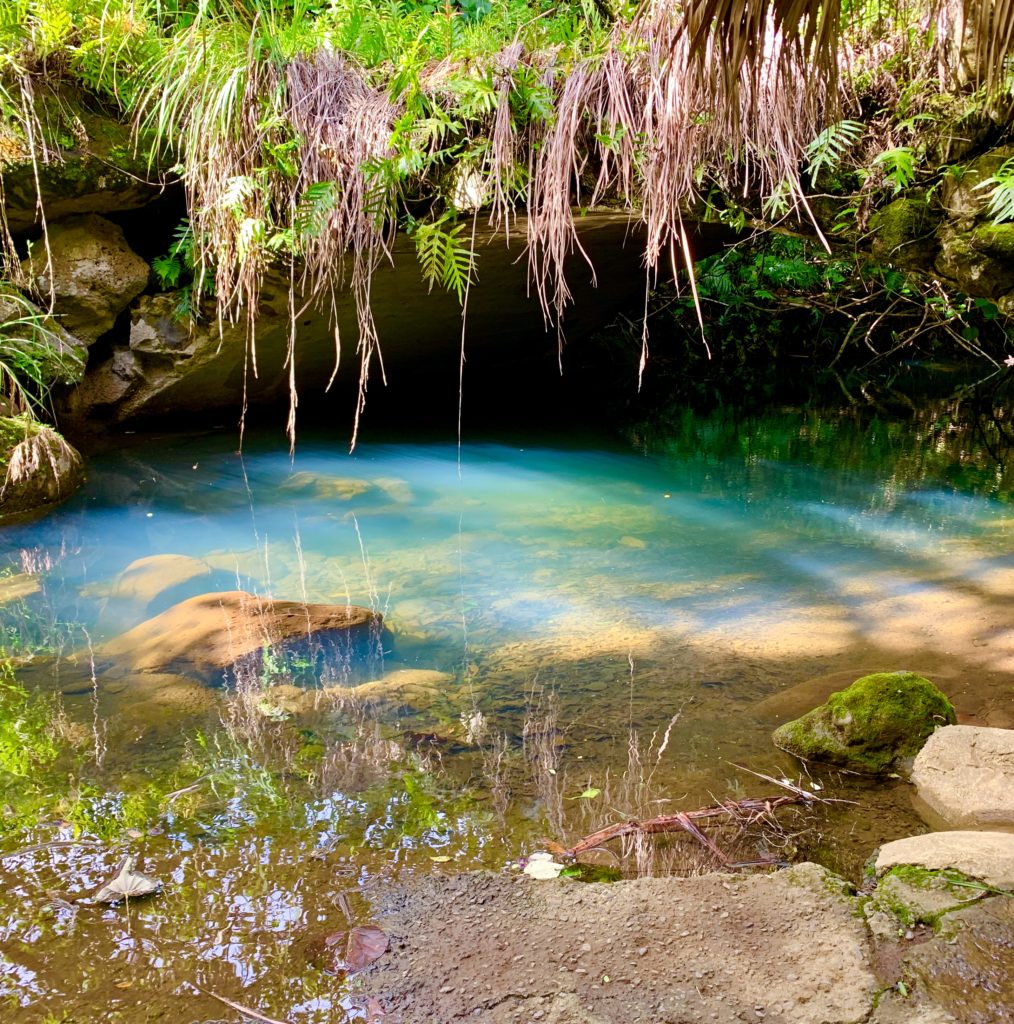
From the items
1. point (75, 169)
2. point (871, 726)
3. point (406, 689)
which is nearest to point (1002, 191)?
point (871, 726)

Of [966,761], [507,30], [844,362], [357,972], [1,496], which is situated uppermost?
[507,30]

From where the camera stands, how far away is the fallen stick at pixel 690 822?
2.30 meters

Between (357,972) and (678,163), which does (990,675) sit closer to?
(678,163)

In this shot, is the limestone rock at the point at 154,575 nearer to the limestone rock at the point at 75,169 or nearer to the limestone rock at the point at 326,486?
the limestone rock at the point at 326,486

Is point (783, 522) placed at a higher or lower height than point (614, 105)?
lower

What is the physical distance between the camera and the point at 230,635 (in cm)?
363

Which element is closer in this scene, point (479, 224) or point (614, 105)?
point (614, 105)

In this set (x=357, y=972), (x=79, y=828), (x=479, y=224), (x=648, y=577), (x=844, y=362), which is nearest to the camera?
(x=357, y=972)

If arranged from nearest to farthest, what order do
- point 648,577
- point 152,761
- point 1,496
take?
point 152,761 < point 648,577 < point 1,496

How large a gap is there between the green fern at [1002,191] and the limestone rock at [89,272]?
217 inches

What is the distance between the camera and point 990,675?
3234 mm

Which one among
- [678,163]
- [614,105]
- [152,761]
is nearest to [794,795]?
[152,761]

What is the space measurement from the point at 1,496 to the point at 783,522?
15.8 ft

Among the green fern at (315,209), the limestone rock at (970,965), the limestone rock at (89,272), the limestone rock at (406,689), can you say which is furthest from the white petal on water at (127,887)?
the limestone rock at (89,272)
